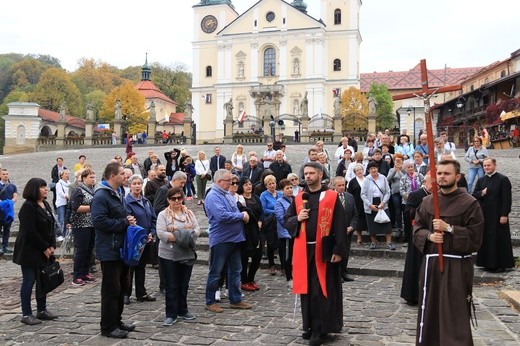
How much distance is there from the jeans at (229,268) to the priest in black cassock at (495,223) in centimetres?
430

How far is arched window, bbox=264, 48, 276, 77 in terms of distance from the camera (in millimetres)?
67188

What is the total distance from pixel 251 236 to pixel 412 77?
81809 mm

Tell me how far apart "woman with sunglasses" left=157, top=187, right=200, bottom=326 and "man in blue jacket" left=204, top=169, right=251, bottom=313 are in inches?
13.6

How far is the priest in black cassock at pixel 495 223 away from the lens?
8.83 meters

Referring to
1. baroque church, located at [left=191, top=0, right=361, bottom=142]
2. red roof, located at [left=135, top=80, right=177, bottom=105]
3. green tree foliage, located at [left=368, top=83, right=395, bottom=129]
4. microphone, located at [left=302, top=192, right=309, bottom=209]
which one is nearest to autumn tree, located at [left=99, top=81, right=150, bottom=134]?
baroque church, located at [left=191, top=0, right=361, bottom=142]

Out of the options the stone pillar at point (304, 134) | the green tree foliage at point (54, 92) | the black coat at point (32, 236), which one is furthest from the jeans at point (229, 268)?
the green tree foliage at point (54, 92)

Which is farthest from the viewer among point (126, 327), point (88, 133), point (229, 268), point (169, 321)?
point (88, 133)

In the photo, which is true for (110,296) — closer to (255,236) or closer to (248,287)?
(255,236)

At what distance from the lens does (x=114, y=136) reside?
42.2 meters

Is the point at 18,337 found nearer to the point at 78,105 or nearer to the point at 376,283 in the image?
the point at 376,283

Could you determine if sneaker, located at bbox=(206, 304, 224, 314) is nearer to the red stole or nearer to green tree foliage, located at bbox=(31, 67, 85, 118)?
the red stole

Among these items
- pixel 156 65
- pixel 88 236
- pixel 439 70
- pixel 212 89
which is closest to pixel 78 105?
pixel 212 89

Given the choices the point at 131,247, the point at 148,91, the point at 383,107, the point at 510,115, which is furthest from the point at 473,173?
the point at 148,91

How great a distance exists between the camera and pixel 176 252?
21.6 ft
